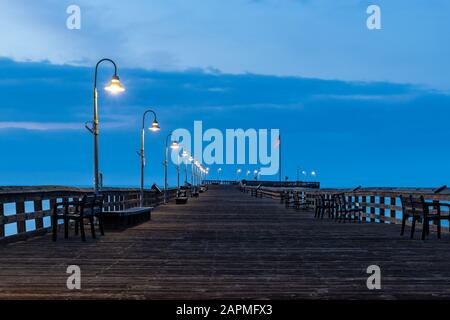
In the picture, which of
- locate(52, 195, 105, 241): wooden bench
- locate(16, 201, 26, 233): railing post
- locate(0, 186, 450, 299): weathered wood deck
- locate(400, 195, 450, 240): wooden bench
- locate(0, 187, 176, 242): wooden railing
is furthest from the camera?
locate(400, 195, 450, 240): wooden bench

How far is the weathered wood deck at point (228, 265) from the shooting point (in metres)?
6.84

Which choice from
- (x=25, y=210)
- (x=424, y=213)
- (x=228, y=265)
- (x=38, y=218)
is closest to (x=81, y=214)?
(x=38, y=218)

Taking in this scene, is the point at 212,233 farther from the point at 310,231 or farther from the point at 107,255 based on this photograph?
the point at 107,255

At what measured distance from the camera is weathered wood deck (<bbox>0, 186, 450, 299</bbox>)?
6840mm

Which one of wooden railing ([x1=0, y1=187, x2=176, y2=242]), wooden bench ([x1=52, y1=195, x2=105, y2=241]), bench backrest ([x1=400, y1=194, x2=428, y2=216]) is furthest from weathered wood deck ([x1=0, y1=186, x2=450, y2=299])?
bench backrest ([x1=400, y1=194, x2=428, y2=216])

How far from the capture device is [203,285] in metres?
7.21

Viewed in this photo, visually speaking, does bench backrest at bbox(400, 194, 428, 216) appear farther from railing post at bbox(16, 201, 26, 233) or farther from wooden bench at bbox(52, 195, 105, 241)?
railing post at bbox(16, 201, 26, 233)

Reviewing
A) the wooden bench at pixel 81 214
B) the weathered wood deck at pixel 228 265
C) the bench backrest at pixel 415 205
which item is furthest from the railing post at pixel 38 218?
the bench backrest at pixel 415 205

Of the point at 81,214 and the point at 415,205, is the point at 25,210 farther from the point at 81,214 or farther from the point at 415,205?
the point at 415,205

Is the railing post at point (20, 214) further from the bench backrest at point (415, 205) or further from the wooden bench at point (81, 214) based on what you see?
the bench backrest at point (415, 205)

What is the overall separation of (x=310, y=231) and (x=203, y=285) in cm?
883
